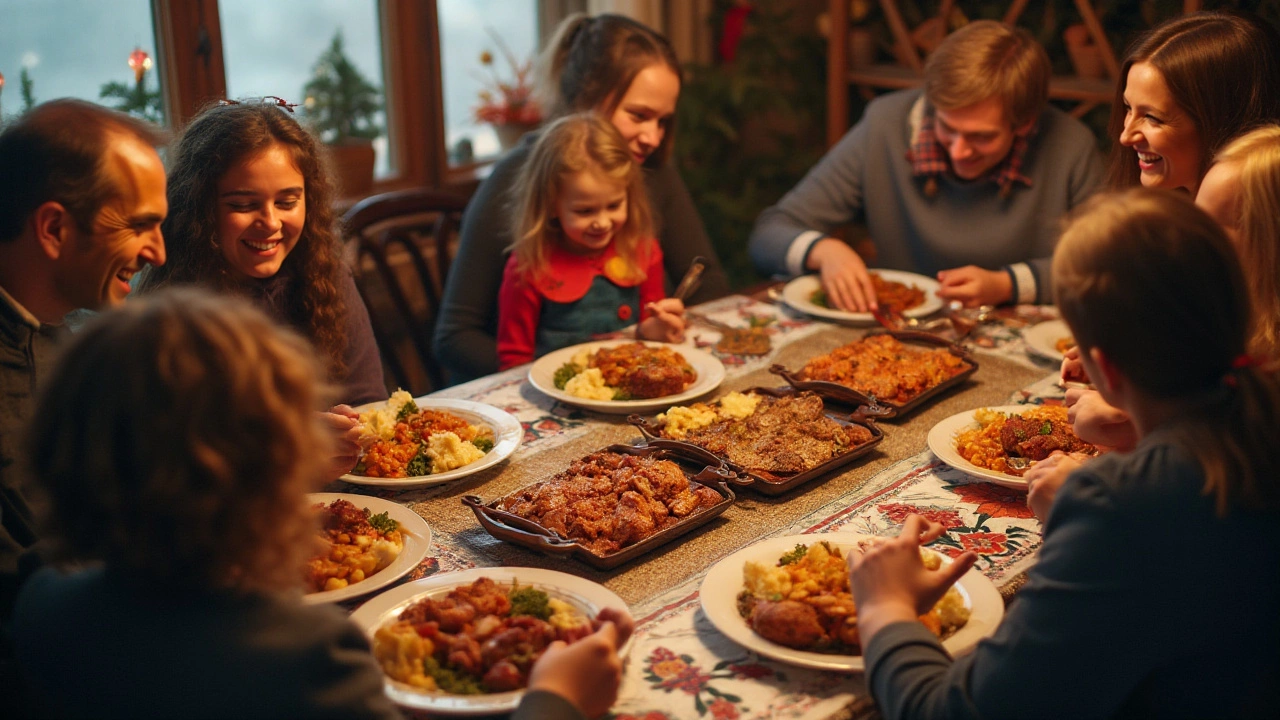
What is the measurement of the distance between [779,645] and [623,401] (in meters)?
0.96

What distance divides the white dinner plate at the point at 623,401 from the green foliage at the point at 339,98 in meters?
1.99

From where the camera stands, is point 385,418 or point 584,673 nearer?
point 584,673

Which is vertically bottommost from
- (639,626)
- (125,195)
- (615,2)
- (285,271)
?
(639,626)

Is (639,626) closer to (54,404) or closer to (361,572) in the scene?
(361,572)

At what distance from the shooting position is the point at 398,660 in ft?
4.46

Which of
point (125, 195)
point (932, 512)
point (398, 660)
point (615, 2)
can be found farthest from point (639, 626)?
point (615, 2)

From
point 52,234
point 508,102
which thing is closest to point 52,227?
point 52,234

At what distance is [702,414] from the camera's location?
2141 millimetres

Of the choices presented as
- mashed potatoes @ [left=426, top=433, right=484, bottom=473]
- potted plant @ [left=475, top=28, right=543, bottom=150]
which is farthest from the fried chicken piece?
potted plant @ [left=475, top=28, right=543, bottom=150]

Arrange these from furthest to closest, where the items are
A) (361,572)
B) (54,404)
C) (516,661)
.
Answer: (361,572), (516,661), (54,404)

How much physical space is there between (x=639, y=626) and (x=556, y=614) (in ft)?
0.42

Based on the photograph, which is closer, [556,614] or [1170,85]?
[556,614]

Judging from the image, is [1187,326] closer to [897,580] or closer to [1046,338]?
[897,580]

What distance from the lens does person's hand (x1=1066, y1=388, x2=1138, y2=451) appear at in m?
1.79
